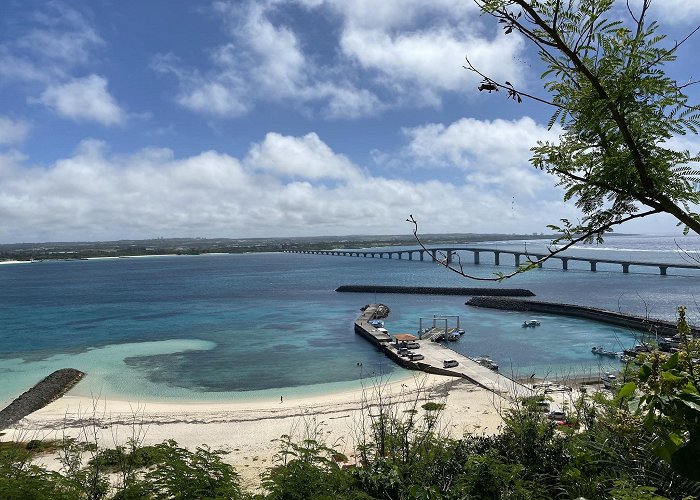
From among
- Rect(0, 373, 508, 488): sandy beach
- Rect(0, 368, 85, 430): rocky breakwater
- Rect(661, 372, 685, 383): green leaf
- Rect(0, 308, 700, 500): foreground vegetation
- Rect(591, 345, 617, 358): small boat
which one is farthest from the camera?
Rect(591, 345, 617, 358): small boat

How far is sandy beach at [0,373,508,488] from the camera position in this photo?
1845cm

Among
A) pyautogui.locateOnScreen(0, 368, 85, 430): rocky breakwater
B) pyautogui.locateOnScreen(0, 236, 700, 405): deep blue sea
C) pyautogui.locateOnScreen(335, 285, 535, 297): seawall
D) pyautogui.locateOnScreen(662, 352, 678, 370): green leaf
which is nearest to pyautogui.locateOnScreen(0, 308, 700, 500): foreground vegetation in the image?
pyautogui.locateOnScreen(662, 352, 678, 370): green leaf

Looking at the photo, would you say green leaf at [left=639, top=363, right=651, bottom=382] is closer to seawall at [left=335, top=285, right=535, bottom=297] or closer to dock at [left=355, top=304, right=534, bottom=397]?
dock at [left=355, top=304, right=534, bottom=397]

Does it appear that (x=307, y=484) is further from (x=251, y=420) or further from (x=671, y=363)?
(x=251, y=420)

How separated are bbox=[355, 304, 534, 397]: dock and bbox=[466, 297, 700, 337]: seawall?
17.2 meters

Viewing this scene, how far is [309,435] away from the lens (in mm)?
18234

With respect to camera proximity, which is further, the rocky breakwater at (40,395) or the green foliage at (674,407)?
the rocky breakwater at (40,395)

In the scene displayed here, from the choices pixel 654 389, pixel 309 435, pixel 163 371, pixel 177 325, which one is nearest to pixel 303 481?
pixel 654 389

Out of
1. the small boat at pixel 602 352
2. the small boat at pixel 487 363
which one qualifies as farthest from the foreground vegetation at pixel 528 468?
the small boat at pixel 602 352

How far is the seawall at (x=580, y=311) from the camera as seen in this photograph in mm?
39938

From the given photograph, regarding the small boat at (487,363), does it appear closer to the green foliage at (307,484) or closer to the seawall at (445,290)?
the green foliage at (307,484)

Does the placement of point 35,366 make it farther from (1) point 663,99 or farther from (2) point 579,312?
(2) point 579,312

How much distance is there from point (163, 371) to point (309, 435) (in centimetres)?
1864

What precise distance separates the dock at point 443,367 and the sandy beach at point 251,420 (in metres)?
0.76
